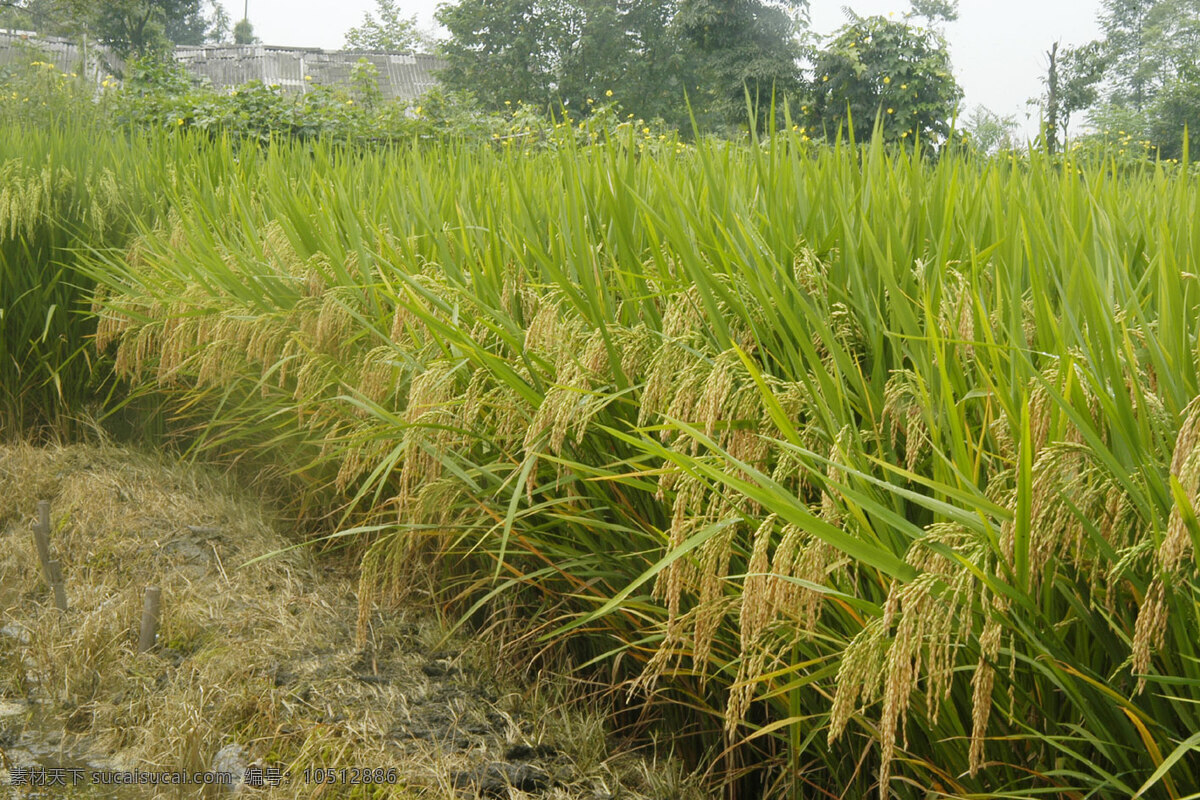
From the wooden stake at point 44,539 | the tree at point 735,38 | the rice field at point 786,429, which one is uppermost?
the tree at point 735,38

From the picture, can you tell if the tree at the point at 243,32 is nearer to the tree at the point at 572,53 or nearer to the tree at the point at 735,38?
the tree at the point at 572,53

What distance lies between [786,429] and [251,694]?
5.42ft

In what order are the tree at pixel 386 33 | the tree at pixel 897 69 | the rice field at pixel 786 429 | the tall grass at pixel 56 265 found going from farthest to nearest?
1. the tree at pixel 386 33
2. the tree at pixel 897 69
3. the tall grass at pixel 56 265
4. the rice field at pixel 786 429

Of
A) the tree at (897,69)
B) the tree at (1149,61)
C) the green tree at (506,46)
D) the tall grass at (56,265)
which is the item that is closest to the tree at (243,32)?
the green tree at (506,46)

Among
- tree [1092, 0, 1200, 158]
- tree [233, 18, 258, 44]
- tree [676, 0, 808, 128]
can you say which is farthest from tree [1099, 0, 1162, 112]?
tree [233, 18, 258, 44]

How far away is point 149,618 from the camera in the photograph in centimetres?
273

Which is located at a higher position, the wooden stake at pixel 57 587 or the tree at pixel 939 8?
the tree at pixel 939 8

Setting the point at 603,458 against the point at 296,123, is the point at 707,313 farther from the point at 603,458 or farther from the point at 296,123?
the point at 296,123

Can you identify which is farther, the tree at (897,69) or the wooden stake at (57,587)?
the tree at (897,69)

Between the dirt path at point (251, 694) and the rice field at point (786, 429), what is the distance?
0.19 metres

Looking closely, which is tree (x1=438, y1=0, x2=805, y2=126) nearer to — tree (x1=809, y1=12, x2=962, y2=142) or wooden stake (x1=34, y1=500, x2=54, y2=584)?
tree (x1=809, y1=12, x2=962, y2=142)

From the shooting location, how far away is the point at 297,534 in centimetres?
365

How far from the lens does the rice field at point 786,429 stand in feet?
4.48

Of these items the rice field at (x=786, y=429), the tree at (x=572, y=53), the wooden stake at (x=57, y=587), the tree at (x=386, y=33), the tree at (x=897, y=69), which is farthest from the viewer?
the tree at (x=386, y=33)
